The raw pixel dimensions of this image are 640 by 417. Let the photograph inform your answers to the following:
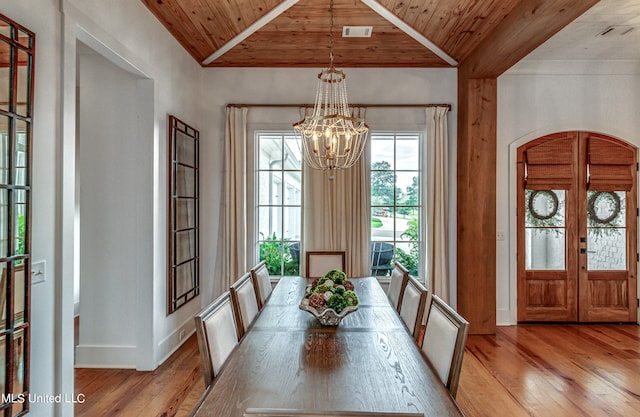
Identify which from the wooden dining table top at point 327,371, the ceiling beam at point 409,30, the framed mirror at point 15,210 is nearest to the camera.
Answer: the wooden dining table top at point 327,371

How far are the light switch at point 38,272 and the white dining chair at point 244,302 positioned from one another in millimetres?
960

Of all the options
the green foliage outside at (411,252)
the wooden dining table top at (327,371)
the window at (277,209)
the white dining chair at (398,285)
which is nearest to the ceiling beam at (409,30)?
the window at (277,209)

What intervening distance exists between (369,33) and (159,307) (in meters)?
3.29

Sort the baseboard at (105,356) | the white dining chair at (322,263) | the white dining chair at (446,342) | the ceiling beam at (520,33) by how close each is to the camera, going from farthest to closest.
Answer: the white dining chair at (322,263) < the baseboard at (105,356) < the ceiling beam at (520,33) < the white dining chair at (446,342)

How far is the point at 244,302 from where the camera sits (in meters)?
2.39

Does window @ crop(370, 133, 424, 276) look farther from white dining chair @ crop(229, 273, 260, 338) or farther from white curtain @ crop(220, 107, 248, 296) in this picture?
white dining chair @ crop(229, 273, 260, 338)

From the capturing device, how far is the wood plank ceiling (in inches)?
130

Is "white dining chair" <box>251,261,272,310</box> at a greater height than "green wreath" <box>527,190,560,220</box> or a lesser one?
lesser

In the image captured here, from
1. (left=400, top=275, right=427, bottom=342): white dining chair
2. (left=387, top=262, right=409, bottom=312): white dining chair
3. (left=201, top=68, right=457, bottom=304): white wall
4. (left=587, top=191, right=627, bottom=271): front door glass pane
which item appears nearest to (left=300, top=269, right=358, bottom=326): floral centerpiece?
(left=400, top=275, right=427, bottom=342): white dining chair

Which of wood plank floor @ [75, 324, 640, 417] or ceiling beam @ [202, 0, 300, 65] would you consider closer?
wood plank floor @ [75, 324, 640, 417]

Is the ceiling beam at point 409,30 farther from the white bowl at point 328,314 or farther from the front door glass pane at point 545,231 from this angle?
the white bowl at point 328,314

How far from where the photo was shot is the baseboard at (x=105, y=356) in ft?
10.4

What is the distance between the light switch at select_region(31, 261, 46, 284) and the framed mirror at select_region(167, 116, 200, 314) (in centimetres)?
146

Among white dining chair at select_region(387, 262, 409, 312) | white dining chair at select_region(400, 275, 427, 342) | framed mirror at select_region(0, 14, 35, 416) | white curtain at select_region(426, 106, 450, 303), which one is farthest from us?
white curtain at select_region(426, 106, 450, 303)
